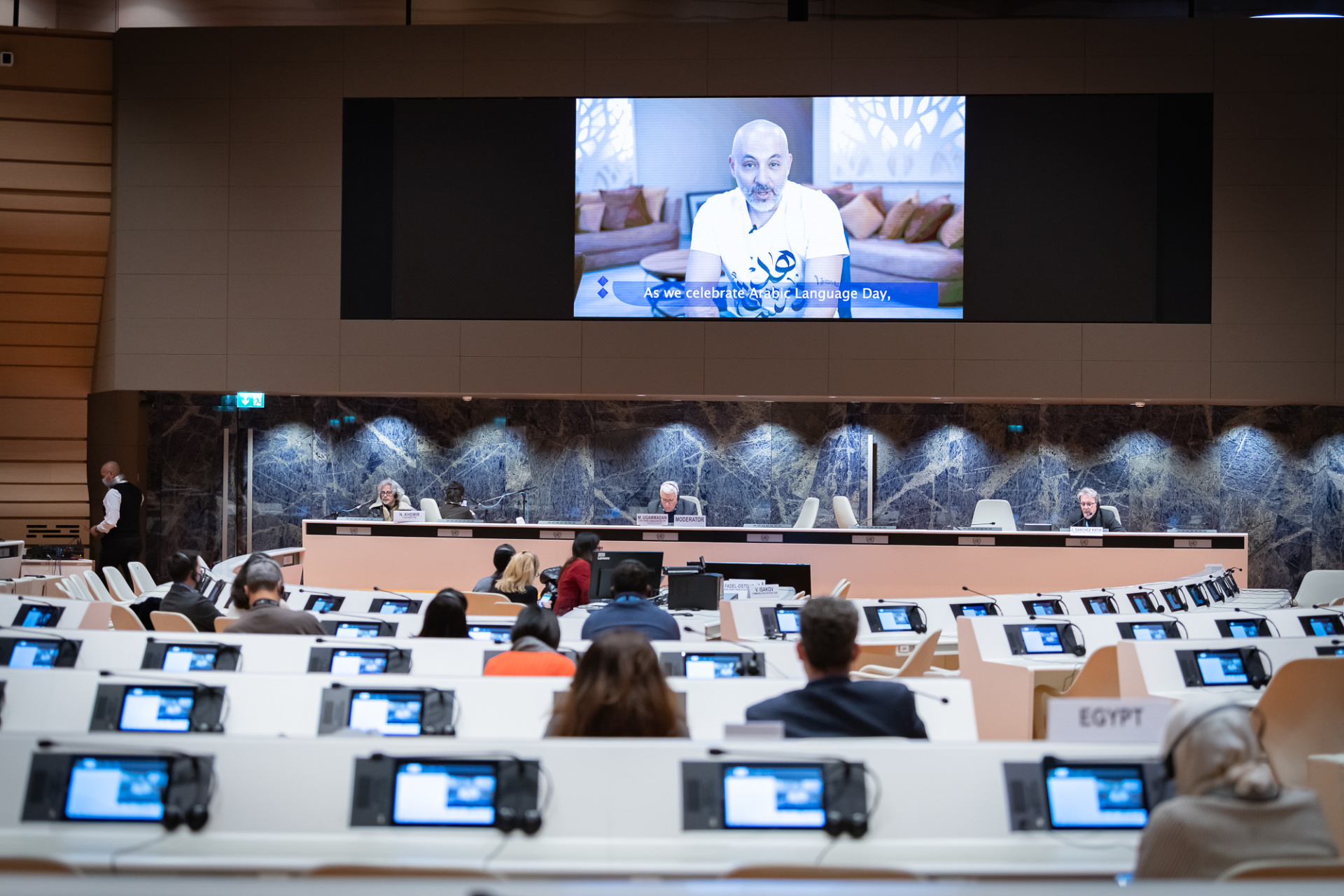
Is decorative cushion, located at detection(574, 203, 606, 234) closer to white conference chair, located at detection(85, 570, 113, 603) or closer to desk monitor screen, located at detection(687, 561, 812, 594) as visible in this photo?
desk monitor screen, located at detection(687, 561, 812, 594)

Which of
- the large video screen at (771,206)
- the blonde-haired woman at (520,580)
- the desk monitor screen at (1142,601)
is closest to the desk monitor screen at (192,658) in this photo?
the blonde-haired woman at (520,580)

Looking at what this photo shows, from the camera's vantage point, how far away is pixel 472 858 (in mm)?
2635

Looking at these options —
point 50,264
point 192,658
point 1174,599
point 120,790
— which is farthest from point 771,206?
point 120,790

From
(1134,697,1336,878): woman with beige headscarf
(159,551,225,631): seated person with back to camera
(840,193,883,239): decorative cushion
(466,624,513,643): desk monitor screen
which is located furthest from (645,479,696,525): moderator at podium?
(1134,697,1336,878): woman with beige headscarf

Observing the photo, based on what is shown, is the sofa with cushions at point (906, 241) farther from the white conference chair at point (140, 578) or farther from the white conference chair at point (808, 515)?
the white conference chair at point (140, 578)

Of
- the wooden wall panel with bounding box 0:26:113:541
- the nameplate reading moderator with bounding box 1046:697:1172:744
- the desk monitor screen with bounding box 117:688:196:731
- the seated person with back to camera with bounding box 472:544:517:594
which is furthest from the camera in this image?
the wooden wall panel with bounding box 0:26:113:541

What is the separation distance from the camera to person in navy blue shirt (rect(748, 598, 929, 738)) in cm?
323

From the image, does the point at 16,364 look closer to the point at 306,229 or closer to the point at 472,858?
the point at 306,229

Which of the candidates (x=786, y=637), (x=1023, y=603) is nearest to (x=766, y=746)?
(x=786, y=637)

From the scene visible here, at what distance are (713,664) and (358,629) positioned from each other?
244 centimetres

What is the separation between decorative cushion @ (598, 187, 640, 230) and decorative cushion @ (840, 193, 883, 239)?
2552 mm

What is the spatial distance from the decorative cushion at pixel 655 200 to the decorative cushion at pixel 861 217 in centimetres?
214

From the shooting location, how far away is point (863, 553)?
1176cm

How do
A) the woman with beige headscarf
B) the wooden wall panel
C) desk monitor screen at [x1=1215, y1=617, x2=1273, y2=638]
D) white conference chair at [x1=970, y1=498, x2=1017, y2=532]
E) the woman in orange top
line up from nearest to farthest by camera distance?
the woman with beige headscarf < the woman in orange top < desk monitor screen at [x1=1215, y1=617, x2=1273, y2=638] < white conference chair at [x1=970, y1=498, x2=1017, y2=532] < the wooden wall panel
